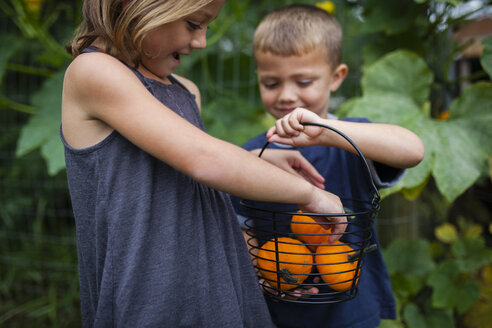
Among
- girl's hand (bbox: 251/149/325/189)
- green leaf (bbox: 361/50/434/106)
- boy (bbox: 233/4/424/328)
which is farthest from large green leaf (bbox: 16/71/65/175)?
green leaf (bbox: 361/50/434/106)

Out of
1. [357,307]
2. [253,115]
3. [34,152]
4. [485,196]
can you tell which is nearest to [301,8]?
[253,115]

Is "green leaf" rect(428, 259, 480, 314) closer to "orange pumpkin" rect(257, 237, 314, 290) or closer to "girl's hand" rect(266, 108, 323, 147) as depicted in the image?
"orange pumpkin" rect(257, 237, 314, 290)

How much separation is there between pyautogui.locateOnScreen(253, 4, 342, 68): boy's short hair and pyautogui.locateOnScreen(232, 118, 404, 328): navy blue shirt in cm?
30

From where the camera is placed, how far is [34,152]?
2822 millimetres

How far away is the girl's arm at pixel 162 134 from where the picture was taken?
845 millimetres

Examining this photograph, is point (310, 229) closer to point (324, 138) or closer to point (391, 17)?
point (324, 138)

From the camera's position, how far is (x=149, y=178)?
92 cm

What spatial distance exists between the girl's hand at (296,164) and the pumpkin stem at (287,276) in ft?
0.88

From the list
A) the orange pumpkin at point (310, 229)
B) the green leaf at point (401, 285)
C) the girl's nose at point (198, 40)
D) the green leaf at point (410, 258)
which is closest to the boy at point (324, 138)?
the orange pumpkin at point (310, 229)

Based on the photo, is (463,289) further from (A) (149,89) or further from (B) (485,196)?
(A) (149,89)

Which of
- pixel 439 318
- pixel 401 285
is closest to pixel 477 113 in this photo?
pixel 401 285

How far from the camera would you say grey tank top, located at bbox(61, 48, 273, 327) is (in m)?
0.90

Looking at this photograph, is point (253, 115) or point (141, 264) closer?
point (141, 264)

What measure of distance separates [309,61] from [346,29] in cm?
113
